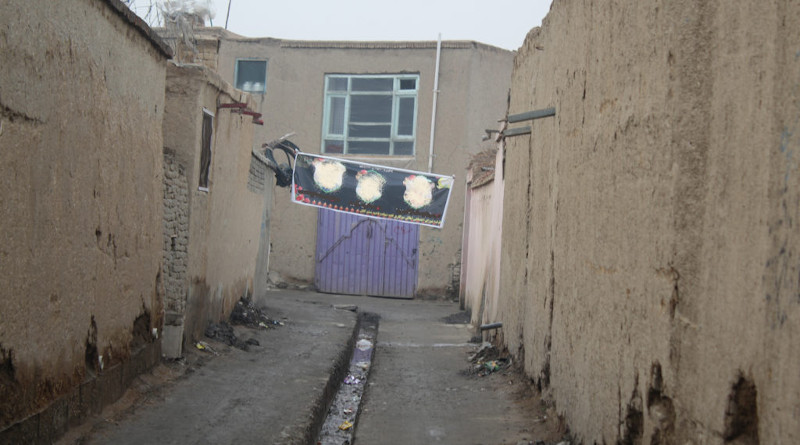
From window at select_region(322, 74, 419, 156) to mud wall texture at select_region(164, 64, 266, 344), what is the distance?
7938mm

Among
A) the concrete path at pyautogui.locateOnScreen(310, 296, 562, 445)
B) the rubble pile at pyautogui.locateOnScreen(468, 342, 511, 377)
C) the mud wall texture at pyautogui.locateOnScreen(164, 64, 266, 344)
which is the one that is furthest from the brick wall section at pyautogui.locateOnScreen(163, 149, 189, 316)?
the rubble pile at pyautogui.locateOnScreen(468, 342, 511, 377)

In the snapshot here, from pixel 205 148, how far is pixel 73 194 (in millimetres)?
3172

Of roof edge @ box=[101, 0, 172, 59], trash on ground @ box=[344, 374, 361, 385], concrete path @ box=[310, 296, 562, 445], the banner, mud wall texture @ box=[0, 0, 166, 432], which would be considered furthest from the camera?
the banner

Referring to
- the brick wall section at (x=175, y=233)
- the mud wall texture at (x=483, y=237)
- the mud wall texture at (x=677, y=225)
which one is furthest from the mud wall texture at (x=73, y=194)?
the mud wall texture at (x=483, y=237)

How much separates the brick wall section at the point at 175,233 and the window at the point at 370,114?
10706 mm

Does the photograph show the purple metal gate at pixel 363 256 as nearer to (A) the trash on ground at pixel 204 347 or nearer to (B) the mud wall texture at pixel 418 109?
(B) the mud wall texture at pixel 418 109

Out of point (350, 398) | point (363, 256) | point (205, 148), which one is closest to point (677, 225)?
point (350, 398)

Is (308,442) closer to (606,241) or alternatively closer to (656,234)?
(606,241)

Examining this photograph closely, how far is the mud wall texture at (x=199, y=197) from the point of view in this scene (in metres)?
7.16

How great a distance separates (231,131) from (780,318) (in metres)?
7.27

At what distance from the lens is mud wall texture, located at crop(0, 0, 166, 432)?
151 inches

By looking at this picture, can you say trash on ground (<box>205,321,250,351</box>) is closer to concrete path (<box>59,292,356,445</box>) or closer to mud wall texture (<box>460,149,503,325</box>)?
concrete path (<box>59,292,356,445</box>)

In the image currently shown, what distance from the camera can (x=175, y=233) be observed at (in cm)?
719

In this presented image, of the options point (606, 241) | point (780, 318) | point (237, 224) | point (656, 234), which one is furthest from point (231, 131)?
point (780, 318)
